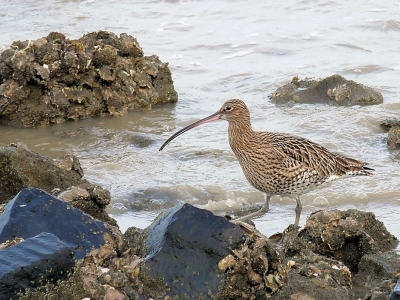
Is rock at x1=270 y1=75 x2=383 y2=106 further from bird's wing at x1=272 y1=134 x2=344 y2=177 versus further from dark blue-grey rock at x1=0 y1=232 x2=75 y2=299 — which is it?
dark blue-grey rock at x1=0 y1=232 x2=75 y2=299

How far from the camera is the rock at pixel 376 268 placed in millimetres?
4973

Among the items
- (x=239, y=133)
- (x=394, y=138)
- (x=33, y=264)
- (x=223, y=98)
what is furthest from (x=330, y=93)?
(x=33, y=264)

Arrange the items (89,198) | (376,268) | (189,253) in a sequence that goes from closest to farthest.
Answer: (189,253) < (376,268) < (89,198)

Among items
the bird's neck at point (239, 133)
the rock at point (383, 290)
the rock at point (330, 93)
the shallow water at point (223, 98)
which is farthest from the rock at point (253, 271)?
the rock at point (330, 93)

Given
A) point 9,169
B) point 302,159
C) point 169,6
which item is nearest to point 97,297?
point 9,169

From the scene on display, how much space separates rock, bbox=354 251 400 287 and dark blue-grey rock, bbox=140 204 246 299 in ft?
4.02

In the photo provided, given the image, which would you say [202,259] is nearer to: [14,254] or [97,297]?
[97,297]

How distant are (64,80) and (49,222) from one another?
4.72 m

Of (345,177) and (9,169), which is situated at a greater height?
(9,169)

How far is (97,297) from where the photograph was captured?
3.88 meters

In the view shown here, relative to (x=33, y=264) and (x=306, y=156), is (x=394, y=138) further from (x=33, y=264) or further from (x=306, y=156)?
(x=33, y=264)

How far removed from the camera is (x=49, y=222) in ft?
14.5

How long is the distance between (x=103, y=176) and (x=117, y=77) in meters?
2.03

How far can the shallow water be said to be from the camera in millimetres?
7238
